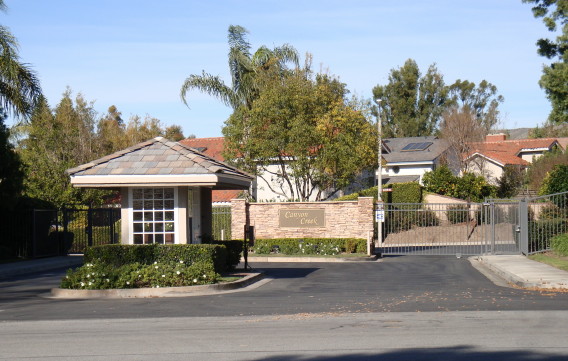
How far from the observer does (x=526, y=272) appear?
66.9ft

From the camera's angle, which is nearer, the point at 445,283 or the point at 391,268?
the point at 445,283

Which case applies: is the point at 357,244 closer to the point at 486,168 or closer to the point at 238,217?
the point at 238,217

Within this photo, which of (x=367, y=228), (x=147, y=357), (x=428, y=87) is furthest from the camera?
(x=428, y=87)

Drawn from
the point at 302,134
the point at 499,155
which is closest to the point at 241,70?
the point at 302,134

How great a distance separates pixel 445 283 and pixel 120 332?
10.4m

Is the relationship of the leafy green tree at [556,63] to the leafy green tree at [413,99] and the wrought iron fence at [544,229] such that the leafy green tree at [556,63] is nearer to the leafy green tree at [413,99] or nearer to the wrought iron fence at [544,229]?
the wrought iron fence at [544,229]

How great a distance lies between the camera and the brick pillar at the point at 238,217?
1407 inches

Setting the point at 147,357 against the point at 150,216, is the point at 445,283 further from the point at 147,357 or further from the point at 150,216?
the point at 147,357

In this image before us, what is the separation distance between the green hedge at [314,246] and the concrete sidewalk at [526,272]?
291 inches

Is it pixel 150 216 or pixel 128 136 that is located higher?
pixel 128 136

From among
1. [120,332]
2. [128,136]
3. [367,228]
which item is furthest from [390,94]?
[120,332]

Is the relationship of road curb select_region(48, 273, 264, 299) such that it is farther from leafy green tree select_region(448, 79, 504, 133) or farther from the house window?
leafy green tree select_region(448, 79, 504, 133)

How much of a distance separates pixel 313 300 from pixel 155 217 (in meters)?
6.07

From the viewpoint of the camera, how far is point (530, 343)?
374 inches
